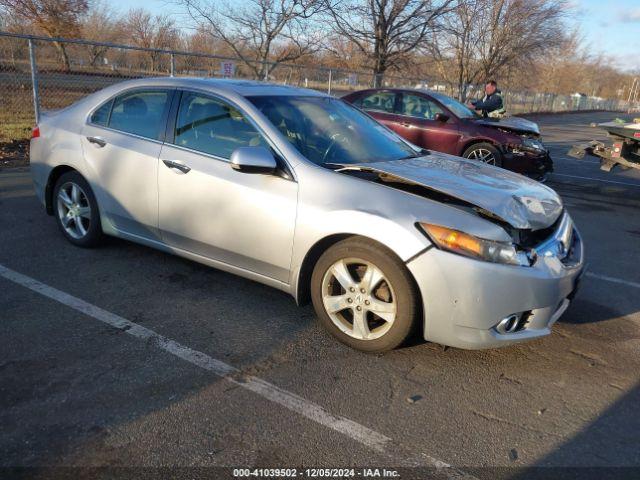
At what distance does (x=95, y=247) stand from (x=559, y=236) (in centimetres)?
386

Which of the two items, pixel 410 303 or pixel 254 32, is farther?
pixel 254 32

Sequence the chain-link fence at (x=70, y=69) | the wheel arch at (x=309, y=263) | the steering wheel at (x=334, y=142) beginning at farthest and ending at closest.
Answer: the chain-link fence at (x=70, y=69)
the steering wheel at (x=334, y=142)
the wheel arch at (x=309, y=263)

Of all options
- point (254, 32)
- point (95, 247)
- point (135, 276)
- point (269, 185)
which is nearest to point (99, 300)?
point (135, 276)

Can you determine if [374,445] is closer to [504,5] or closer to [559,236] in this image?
[559,236]

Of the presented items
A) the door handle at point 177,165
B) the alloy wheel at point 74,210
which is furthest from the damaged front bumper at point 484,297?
the alloy wheel at point 74,210

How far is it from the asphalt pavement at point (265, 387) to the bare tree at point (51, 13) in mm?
24905

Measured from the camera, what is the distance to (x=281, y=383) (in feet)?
9.33

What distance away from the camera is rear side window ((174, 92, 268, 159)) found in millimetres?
3674

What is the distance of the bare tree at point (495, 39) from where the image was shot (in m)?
21.4

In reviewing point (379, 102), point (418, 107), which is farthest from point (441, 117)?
point (379, 102)

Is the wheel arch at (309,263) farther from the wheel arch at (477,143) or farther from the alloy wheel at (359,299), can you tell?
the wheel arch at (477,143)

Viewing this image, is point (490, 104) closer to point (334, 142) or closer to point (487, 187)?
point (334, 142)

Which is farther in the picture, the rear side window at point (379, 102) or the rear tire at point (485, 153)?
the rear side window at point (379, 102)

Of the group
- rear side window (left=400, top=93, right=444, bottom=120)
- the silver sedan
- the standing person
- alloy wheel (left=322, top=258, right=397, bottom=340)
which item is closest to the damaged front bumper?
the silver sedan
